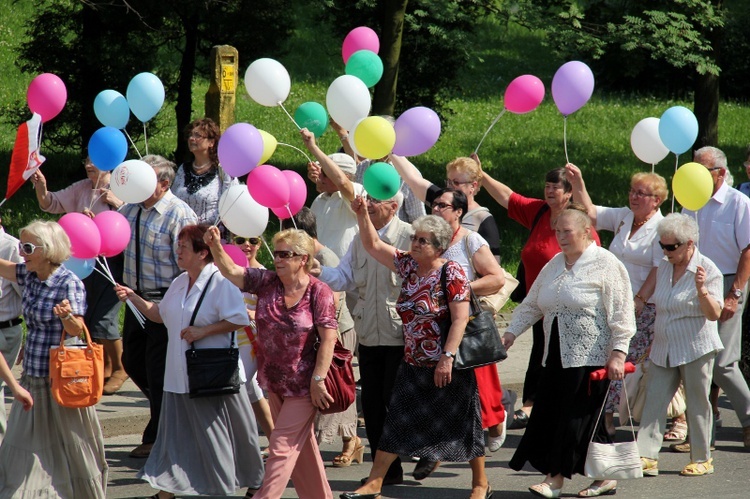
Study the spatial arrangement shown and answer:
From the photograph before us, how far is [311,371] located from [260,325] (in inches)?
15.0

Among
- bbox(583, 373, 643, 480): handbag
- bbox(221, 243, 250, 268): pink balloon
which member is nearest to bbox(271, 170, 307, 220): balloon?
bbox(221, 243, 250, 268): pink balloon

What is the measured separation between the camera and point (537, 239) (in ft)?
25.6

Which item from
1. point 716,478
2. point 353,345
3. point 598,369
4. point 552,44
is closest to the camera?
point 598,369

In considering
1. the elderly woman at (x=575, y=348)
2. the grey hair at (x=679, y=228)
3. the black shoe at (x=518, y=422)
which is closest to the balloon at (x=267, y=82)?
the elderly woman at (x=575, y=348)

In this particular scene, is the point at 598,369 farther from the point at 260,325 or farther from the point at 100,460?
the point at 100,460

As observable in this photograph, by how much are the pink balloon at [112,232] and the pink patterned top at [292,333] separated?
100cm

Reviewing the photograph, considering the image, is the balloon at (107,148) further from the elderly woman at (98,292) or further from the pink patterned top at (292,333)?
the pink patterned top at (292,333)

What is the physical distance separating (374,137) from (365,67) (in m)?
1.42

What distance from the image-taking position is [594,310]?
6391mm

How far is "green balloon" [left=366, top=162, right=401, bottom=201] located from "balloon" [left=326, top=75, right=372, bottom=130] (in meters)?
0.80

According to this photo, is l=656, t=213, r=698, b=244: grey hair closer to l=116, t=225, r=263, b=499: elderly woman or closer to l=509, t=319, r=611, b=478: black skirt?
l=509, t=319, r=611, b=478: black skirt

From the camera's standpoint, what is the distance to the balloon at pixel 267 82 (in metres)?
7.57

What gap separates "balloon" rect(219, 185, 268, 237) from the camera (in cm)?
659

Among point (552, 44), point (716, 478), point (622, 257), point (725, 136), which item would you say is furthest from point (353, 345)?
point (725, 136)
